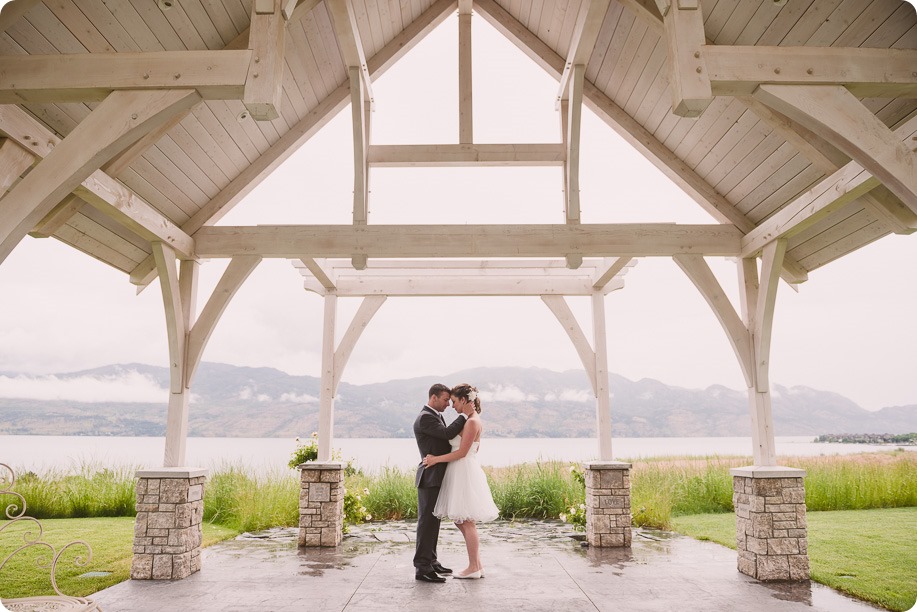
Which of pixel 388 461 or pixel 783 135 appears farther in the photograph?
pixel 388 461

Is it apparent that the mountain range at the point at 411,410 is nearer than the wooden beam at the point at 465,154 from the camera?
No

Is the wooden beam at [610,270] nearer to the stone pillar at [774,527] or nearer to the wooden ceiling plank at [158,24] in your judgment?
the stone pillar at [774,527]

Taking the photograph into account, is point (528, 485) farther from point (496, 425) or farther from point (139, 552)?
point (496, 425)

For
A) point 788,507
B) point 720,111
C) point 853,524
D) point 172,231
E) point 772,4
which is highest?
point 772,4

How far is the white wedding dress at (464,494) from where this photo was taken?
15.8ft

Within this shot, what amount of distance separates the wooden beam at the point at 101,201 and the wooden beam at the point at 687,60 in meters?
3.21

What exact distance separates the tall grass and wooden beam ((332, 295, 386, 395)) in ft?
5.40

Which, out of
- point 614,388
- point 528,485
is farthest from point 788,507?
point 614,388

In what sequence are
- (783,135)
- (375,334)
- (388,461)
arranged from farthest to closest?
(375,334)
(388,461)
(783,135)

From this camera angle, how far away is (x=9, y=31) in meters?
3.52

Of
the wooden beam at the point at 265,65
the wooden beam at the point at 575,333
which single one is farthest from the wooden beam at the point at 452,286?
the wooden beam at the point at 265,65

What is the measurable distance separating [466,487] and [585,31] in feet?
13.0

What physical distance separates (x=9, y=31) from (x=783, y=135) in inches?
213

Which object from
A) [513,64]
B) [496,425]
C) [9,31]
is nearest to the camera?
[9,31]
